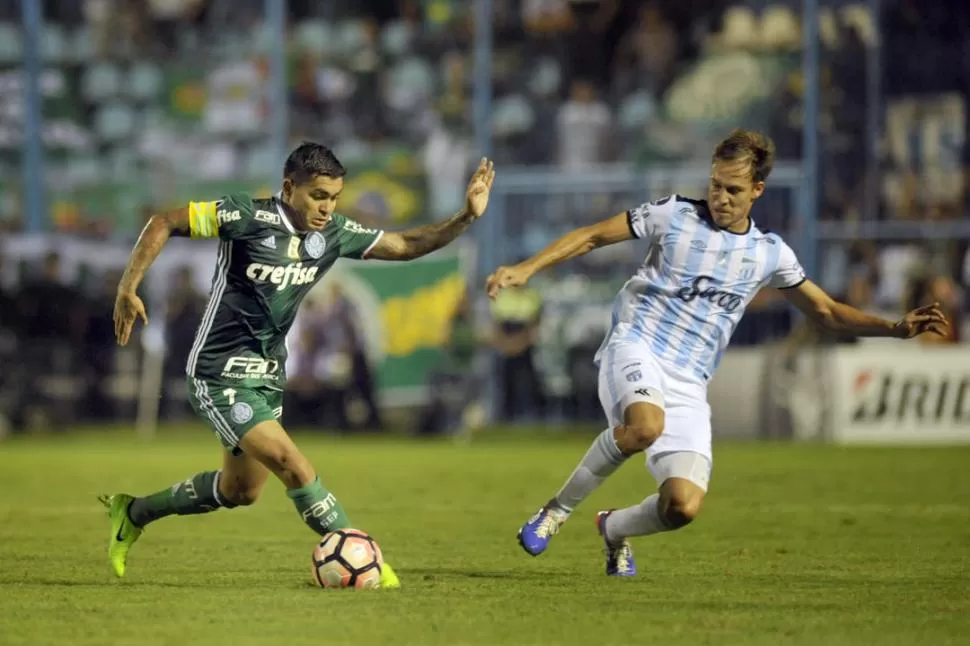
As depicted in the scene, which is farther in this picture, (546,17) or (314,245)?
(546,17)

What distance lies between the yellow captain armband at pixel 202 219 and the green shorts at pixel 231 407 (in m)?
0.72

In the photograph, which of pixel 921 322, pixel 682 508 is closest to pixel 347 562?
pixel 682 508

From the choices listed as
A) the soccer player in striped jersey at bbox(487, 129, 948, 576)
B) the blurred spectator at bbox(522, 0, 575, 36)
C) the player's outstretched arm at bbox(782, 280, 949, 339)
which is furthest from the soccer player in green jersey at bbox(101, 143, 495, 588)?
the blurred spectator at bbox(522, 0, 575, 36)

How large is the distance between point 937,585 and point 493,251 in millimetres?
16362

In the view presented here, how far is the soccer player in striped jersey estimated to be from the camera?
8.52 metres

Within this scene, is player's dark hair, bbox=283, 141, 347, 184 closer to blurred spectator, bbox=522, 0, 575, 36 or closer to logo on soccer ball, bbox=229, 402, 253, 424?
logo on soccer ball, bbox=229, 402, 253, 424

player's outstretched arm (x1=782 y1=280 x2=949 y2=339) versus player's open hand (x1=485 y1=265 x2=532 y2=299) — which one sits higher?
player's open hand (x1=485 y1=265 x2=532 y2=299)

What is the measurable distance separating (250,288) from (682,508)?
2.32 metres

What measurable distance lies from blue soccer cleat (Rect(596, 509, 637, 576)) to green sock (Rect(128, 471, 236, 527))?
1.86 metres

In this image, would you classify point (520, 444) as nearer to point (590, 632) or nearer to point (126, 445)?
point (126, 445)

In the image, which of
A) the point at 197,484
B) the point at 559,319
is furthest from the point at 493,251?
the point at 197,484

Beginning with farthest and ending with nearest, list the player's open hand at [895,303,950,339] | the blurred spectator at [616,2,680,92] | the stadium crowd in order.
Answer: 1. the blurred spectator at [616,2,680,92]
2. the stadium crowd
3. the player's open hand at [895,303,950,339]

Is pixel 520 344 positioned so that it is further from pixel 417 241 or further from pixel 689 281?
pixel 689 281

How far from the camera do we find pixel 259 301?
337 inches
